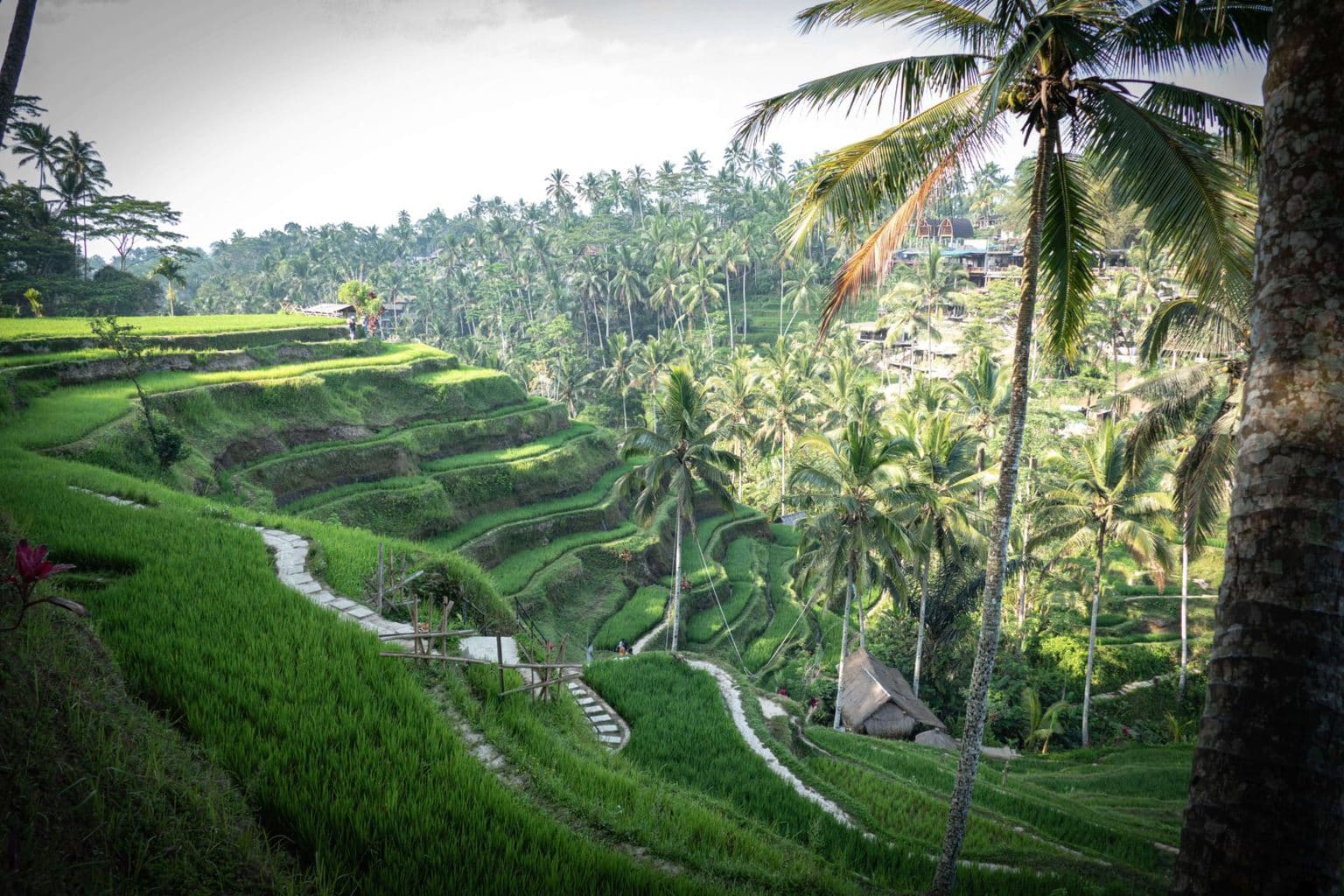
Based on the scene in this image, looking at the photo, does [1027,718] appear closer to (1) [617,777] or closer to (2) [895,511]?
(2) [895,511]

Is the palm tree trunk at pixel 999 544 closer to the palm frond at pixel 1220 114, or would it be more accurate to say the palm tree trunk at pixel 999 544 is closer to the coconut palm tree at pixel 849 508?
the palm frond at pixel 1220 114

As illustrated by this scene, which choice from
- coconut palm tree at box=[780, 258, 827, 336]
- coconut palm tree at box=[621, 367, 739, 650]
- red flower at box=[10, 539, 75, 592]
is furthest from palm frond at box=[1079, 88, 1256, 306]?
coconut palm tree at box=[780, 258, 827, 336]

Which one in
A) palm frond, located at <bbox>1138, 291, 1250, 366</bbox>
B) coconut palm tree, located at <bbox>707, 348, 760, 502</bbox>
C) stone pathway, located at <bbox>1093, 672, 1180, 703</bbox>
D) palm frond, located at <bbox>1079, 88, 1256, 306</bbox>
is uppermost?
palm frond, located at <bbox>1079, 88, 1256, 306</bbox>

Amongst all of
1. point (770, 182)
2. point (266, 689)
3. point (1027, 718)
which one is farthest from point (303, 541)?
point (770, 182)

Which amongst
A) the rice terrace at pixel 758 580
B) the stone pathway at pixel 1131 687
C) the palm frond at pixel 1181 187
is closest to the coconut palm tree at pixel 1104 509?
the rice terrace at pixel 758 580

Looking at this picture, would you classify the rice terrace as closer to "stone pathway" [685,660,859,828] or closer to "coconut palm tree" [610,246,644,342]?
"stone pathway" [685,660,859,828]

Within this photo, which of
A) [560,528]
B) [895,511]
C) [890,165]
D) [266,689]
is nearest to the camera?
[266,689]
